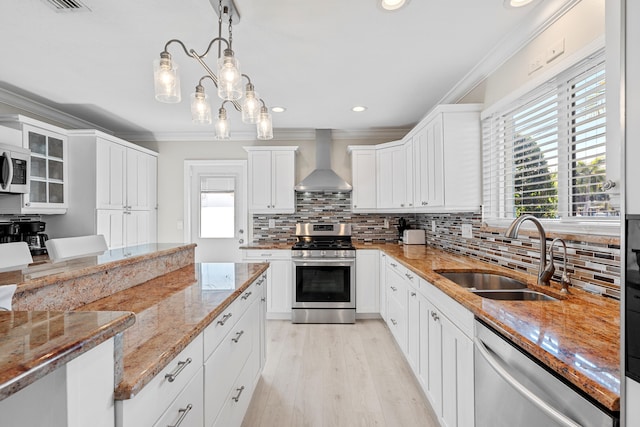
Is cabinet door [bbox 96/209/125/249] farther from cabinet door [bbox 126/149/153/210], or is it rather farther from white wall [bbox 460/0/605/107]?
white wall [bbox 460/0/605/107]

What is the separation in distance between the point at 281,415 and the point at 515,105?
101 inches

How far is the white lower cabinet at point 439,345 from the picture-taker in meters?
1.44

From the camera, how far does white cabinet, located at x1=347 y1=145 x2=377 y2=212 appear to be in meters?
4.21

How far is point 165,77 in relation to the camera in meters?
1.52

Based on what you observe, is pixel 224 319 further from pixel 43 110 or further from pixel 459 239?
pixel 43 110

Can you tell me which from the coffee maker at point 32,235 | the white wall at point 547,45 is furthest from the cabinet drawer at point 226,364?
the coffee maker at point 32,235

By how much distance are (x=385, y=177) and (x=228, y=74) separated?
2.87 meters

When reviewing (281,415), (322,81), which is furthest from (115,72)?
(281,415)

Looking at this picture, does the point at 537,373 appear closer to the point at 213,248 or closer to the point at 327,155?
the point at 327,155

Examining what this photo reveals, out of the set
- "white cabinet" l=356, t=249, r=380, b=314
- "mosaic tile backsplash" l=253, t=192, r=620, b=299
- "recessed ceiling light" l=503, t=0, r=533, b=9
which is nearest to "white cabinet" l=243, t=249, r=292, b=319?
"mosaic tile backsplash" l=253, t=192, r=620, b=299

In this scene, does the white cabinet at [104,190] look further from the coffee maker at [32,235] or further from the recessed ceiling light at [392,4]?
the recessed ceiling light at [392,4]

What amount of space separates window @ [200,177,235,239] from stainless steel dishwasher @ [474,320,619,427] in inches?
154

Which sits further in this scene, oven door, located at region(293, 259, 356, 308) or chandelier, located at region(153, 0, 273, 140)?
oven door, located at region(293, 259, 356, 308)

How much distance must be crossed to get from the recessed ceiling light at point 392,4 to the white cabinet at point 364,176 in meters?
2.42
